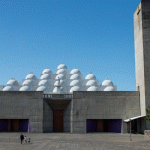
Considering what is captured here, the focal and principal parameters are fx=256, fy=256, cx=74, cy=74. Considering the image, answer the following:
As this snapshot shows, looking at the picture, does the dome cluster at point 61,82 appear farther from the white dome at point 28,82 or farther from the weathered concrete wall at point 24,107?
the weathered concrete wall at point 24,107

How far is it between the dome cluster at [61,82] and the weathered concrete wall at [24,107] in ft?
103

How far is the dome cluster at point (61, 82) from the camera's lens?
7188cm

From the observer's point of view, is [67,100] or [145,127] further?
[67,100]

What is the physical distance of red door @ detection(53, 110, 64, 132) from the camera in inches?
1574

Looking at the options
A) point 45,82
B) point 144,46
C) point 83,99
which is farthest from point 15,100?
point 45,82

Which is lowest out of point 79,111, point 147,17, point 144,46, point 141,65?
point 79,111

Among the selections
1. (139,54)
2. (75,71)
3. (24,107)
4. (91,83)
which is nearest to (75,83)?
(91,83)

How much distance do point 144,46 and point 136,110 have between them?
954 cm

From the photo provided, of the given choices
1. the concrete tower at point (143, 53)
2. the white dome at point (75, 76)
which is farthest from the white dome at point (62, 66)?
the concrete tower at point (143, 53)

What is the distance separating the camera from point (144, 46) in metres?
36.4

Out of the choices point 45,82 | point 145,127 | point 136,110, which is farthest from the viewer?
point 45,82

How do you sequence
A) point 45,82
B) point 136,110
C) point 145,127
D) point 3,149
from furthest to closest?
point 45,82, point 136,110, point 145,127, point 3,149

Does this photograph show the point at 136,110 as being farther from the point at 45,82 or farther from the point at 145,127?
the point at 45,82

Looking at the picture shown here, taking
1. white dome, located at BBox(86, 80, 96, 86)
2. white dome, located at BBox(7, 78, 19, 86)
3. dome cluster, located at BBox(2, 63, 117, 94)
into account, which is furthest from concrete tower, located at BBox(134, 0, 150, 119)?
white dome, located at BBox(7, 78, 19, 86)
